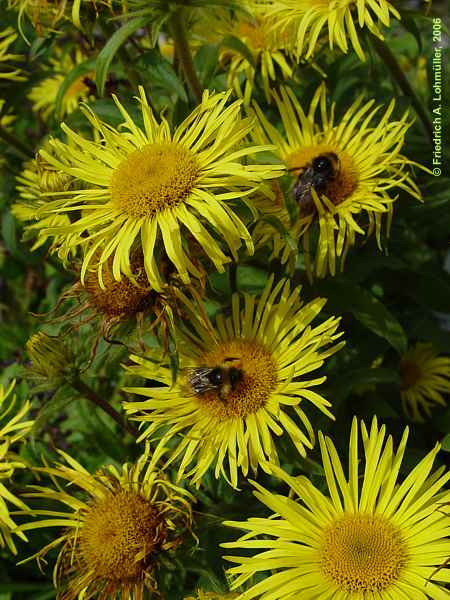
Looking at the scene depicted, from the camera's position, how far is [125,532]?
1312mm

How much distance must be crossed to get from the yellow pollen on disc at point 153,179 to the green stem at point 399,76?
0.57m

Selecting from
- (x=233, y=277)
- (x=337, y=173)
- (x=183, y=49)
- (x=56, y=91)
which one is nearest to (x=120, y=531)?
(x=233, y=277)

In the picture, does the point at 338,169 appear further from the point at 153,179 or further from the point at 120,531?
the point at 120,531

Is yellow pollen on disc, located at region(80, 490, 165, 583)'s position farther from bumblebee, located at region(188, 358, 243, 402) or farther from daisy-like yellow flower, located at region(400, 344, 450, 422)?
daisy-like yellow flower, located at region(400, 344, 450, 422)

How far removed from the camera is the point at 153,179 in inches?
48.2

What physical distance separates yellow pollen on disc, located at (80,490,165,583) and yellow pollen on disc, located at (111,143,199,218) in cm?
51

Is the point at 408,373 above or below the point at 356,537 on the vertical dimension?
above

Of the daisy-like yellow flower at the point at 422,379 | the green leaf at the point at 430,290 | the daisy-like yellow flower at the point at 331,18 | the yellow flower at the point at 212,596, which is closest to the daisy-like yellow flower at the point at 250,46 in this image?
the daisy-like yellow flower at the point at 331,18

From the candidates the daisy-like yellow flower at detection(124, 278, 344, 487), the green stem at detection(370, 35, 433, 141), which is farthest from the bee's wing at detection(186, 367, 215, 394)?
the green stem at detection(370, 35, 433, 141)

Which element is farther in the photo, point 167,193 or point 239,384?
point 239,384

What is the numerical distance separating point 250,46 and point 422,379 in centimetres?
86

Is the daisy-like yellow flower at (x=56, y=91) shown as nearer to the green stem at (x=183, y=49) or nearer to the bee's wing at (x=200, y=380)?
the green stem at (x=183, y=49)

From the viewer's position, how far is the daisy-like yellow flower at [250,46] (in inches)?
66.8

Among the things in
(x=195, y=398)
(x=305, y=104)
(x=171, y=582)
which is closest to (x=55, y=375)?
(x=195, y=398)
